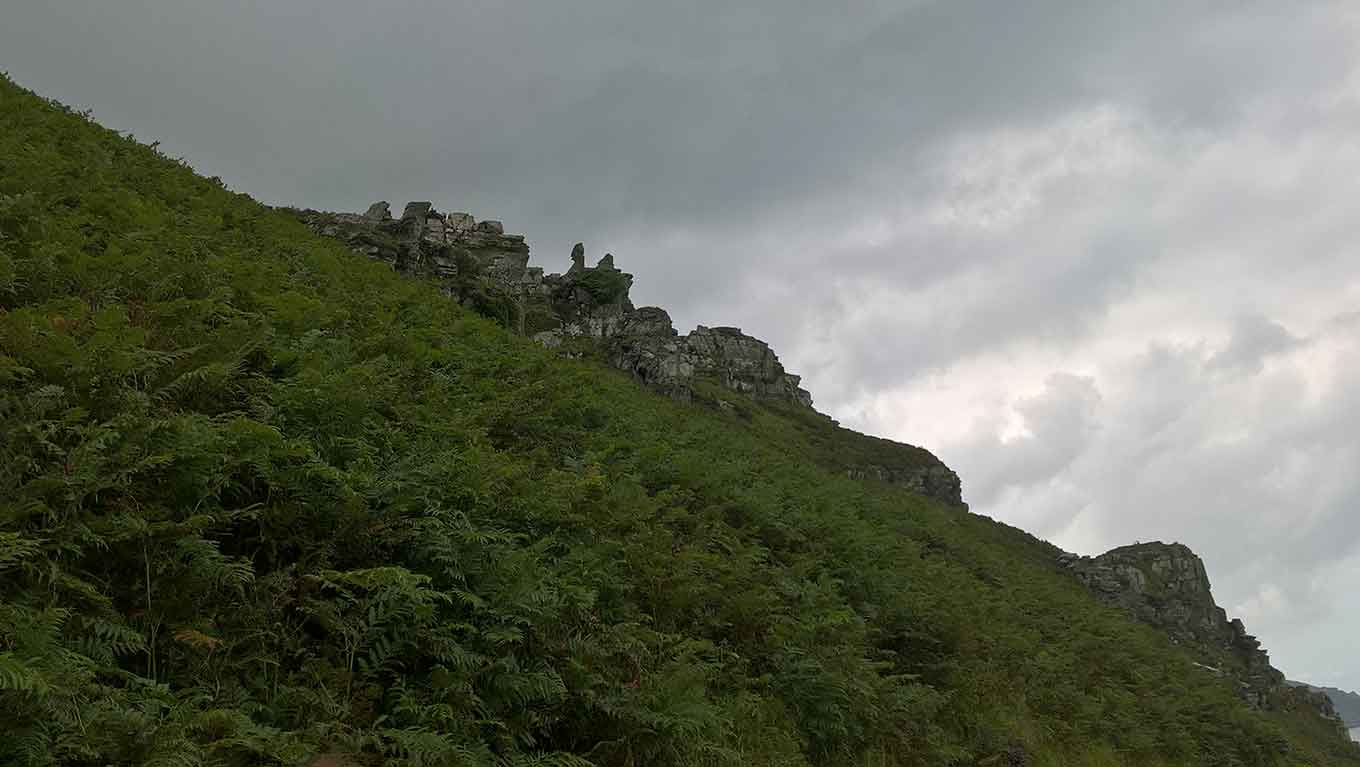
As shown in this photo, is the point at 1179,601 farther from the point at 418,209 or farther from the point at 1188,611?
the point at 418,209

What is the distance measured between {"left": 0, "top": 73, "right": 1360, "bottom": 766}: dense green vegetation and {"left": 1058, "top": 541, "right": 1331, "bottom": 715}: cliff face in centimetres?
3534

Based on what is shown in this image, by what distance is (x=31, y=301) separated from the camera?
7.50 metres

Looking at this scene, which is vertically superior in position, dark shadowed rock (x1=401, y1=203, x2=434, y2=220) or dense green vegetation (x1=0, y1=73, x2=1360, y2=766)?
dark shadowed rock (x1=401, y1=203, x2=434, y2=220)

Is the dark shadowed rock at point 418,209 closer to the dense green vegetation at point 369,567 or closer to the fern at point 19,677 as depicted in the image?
the dense green vegetation at point 369,567

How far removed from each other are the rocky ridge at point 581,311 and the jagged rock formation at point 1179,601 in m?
15.7

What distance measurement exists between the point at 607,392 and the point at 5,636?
14.6 metres

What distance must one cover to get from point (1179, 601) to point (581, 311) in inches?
1882

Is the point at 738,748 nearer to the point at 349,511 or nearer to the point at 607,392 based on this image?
the point at 349,511

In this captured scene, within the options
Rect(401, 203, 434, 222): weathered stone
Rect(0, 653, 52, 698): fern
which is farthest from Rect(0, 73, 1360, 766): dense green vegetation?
Rect(401, 203, 434, 222): weathered stone

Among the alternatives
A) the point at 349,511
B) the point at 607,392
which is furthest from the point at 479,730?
the point at 607,392

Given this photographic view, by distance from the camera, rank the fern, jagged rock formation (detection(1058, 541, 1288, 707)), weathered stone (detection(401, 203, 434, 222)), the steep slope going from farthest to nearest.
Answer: weathered stone (detection(401, 203, 434, 222)), jagged rock formation (detection(1058, 541, 1288, 707)), the steep slope, the fern

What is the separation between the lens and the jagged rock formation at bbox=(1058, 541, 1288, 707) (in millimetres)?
43844

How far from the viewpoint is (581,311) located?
60594mm

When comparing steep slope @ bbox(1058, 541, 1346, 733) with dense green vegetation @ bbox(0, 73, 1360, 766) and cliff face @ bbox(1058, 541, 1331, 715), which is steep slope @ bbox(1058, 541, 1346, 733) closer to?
cliff face @ bbox(1058, 541, 1331, 715)
